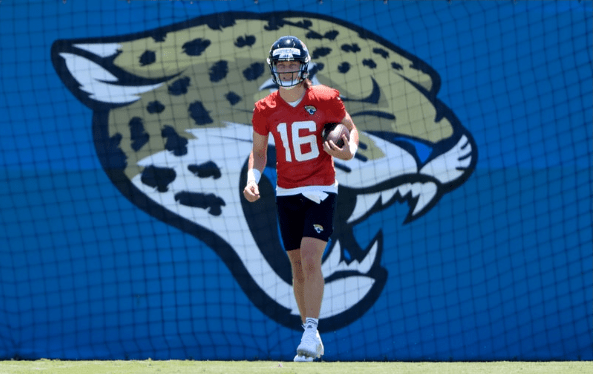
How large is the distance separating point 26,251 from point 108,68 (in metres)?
1.63

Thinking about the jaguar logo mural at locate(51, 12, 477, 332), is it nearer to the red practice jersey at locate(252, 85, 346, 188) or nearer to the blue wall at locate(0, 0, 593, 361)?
the blue wall at locate(0, 0, 593, 361)

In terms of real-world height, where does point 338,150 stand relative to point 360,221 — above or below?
above

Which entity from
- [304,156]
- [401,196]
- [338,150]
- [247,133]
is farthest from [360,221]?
[338,150]

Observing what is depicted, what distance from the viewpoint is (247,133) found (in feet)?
24.1

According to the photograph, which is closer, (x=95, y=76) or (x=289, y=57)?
(x=289, y=57)

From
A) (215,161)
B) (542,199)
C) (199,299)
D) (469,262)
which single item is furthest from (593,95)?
(199,299)

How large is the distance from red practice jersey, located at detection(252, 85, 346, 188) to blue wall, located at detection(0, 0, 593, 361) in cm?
199

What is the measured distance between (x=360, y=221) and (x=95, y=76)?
2464 mm

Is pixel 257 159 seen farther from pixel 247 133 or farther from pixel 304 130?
pixel 247 133

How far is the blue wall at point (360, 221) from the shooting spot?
7.23 metres
